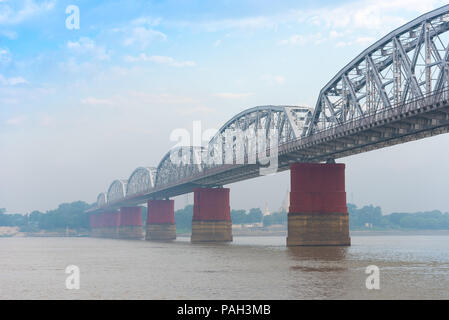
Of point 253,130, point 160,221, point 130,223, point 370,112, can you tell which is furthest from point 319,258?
point 130,223

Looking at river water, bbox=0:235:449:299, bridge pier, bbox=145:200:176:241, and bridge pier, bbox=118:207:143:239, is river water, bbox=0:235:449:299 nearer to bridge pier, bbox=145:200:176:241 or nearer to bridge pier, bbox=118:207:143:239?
bridge pier, bbox=145:200:176:241

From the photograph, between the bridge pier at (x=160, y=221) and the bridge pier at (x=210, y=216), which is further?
the bridge pier at (x=160, y=221)

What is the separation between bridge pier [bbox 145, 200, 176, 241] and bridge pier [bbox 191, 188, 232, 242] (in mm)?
34473

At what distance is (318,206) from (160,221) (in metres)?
80.8

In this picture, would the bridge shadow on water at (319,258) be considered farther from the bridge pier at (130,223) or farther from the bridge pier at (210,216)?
the bridge pier at (130,223)

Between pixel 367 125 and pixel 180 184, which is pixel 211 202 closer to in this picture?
pixel 180 184

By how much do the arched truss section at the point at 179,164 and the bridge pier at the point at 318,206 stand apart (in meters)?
59.0

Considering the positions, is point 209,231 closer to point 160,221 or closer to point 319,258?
point 160,221

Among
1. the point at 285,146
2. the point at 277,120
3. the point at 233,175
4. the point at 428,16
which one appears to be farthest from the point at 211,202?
the point at 428,16

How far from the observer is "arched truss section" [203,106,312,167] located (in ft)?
298

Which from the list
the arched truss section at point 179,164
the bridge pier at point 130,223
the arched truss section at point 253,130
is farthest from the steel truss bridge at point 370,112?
the bridge pier at point 130,223

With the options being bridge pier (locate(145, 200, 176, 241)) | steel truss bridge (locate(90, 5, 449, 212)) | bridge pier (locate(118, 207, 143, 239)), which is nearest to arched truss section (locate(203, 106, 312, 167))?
steel truss bridge (locate(90, 5, 449, 212))

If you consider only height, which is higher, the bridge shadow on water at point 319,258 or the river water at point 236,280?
the bridge shadow on water at point 319,258

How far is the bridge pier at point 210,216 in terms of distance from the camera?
117750mm
